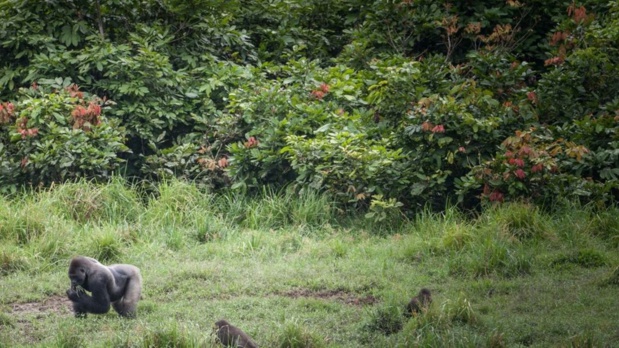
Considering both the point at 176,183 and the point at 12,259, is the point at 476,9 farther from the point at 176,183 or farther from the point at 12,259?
the point at 12,259

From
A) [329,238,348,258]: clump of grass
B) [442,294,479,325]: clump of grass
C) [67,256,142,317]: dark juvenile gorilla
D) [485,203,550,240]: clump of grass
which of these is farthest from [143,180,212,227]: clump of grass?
[442,294,479,325]: clump of grass

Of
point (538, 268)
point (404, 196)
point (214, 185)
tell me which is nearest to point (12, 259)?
point (214, 185)

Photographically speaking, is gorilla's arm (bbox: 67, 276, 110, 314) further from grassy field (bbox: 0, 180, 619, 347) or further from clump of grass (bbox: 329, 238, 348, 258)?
clump of grass (bbox: 329, 238, 348, 258)

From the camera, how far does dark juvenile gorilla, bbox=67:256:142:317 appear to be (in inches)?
292

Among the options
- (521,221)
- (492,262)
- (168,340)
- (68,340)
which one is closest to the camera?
(168,340)

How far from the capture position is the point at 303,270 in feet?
29.4

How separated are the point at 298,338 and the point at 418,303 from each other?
3.76ft

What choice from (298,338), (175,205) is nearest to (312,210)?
(175,205)

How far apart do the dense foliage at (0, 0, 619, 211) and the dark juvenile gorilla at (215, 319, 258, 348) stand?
3814 millimetres

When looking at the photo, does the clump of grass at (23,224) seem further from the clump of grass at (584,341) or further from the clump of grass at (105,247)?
the clump of grass at (584,341)

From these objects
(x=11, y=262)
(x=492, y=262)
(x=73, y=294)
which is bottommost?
(x=11, y=262)

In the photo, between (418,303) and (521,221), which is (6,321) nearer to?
(418,303)

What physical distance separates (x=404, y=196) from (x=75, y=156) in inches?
159

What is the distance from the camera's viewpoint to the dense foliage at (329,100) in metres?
10.4
